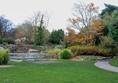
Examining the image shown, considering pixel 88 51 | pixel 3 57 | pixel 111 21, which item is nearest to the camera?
pixel 3 57

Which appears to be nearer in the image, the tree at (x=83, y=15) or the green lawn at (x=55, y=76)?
the green lawn at (x=55, y=76)

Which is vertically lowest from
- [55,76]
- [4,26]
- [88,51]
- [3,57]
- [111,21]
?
[55,76]

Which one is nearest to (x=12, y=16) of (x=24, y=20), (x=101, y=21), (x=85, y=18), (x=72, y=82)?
(x=24, y=20)

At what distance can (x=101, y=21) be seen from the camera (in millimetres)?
33375

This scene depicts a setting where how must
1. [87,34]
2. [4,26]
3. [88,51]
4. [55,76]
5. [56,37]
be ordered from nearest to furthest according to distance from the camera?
[55,76] → [88,51] → [87,34] → [56,37] → [4,26]

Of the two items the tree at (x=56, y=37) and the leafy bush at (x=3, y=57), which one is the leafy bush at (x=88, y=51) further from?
the tree at (x=56, y=37)

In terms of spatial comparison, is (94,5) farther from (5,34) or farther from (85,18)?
(5,34)

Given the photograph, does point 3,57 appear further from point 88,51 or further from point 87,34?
point 87,34

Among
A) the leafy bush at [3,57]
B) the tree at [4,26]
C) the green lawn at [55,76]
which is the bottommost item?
the green lawn at [55,76]

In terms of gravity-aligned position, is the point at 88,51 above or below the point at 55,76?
above

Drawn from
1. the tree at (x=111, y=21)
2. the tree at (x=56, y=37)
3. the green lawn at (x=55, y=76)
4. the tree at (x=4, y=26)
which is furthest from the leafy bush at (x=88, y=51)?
the tree at (x=4, y=26)

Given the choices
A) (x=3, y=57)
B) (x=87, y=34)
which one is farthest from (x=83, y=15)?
(x=3, y=57)

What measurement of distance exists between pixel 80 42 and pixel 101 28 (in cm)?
342

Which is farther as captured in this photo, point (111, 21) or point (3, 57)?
point (111, 21)
